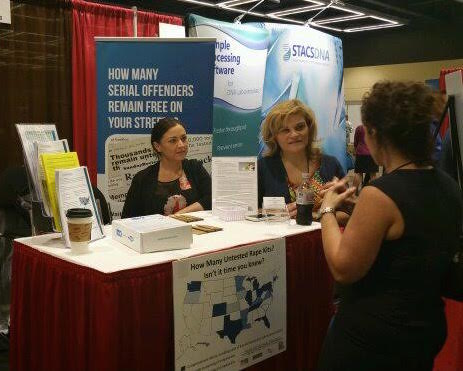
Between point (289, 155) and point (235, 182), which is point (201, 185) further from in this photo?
point (235, 182)

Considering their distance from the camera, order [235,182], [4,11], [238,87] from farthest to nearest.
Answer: [238,87]
[4,11]
[235,182]

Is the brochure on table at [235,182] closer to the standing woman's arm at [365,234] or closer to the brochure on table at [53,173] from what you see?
the brochure on table at [53,173]

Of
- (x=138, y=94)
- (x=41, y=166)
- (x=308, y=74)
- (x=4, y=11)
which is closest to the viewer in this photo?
(x=41, y=166)

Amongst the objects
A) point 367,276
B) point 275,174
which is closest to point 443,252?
point 367,276

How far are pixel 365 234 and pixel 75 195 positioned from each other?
1.01 metres

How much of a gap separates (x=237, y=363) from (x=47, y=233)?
847mm

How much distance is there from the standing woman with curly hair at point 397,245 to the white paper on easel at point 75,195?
88cm

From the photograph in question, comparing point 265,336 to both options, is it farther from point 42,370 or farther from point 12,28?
point 12,28

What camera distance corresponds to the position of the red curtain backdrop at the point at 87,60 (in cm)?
498

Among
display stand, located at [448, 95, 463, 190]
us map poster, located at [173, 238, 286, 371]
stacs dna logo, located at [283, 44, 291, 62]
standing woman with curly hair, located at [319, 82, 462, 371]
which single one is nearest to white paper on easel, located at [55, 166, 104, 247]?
us map poster, located at [173, 238, 286, 371]

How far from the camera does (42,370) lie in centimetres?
172

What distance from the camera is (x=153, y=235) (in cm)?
164

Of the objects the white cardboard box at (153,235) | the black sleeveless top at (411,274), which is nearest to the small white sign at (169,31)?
the white cardboard box at (153,235)

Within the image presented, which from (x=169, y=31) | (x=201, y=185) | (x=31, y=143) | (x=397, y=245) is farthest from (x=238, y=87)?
(x=397, y=245)
